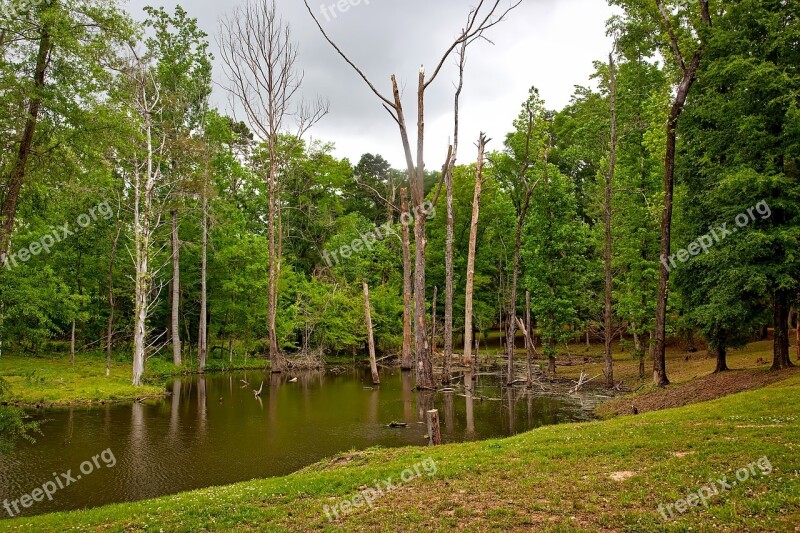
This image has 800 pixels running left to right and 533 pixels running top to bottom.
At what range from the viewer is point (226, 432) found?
1705cm

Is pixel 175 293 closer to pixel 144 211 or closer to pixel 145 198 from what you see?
pixel 144 211

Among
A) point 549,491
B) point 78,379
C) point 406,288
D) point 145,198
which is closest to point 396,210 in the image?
point 406,288

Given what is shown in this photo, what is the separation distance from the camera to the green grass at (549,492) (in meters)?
6.88

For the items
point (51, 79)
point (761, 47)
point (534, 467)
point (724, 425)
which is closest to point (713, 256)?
point (761, 47)

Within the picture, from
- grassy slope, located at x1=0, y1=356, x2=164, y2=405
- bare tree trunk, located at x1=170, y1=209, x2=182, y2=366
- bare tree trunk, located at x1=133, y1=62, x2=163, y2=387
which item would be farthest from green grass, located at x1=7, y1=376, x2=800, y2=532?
bare tree trunk, located at x1=170, y1=209, x2=182, y2=366

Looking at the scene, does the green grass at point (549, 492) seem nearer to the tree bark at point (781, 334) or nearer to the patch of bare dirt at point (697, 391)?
the patch of bare dirt at point (697, 391)
